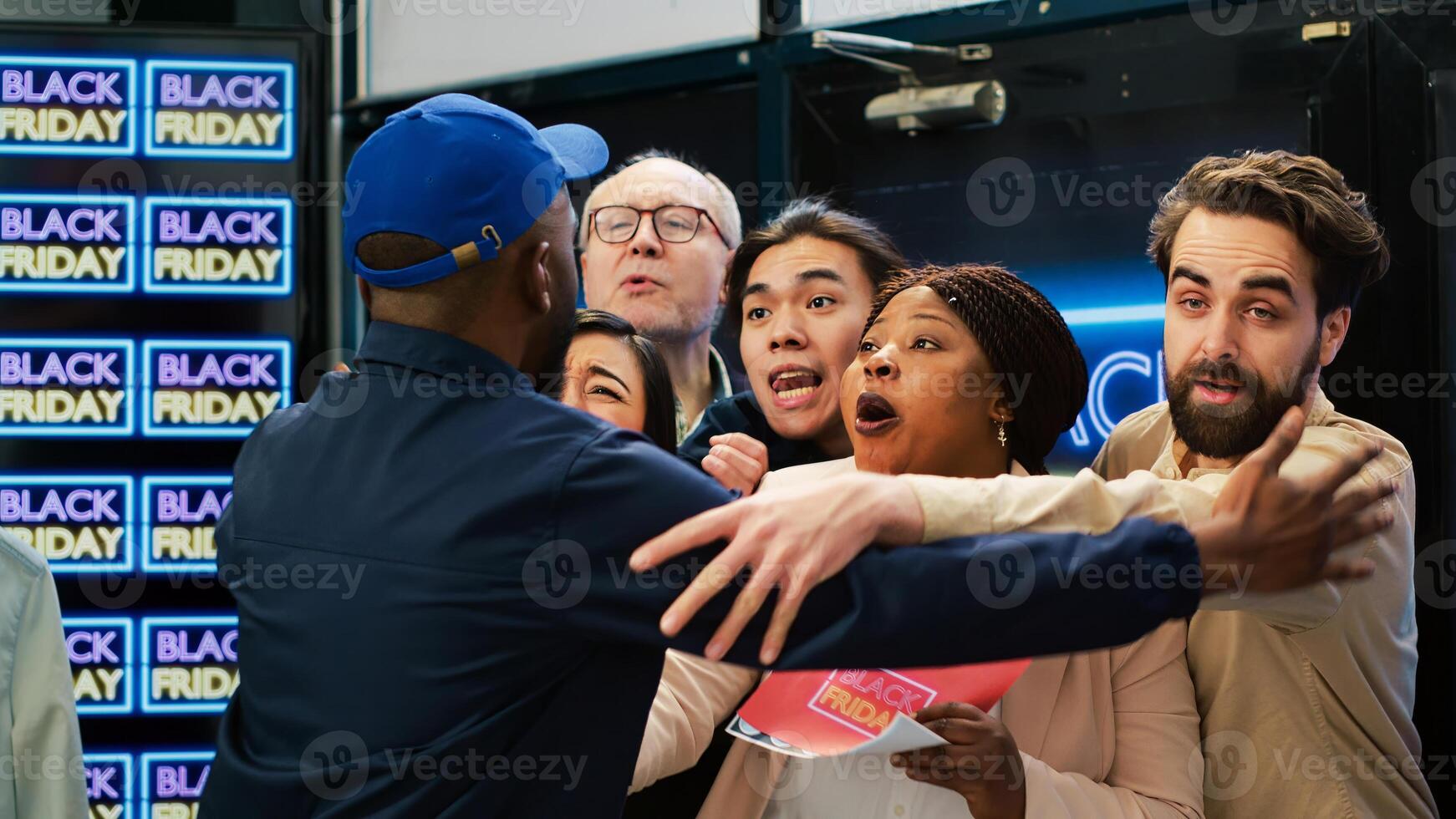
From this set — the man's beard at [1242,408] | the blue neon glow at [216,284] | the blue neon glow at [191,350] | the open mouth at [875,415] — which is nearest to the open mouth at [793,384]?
the open mouth at [875,415]

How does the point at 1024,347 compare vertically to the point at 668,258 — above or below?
below

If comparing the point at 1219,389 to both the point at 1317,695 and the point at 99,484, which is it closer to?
the point at 1317,695

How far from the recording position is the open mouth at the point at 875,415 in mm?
2102

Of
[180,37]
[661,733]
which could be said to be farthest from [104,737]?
[661,733]

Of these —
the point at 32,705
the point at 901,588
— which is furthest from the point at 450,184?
the point at 32,705

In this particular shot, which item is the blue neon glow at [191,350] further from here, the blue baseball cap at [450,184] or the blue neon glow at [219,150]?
the blue baseball cap at [450,184]

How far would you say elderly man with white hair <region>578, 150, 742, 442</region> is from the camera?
125 inches

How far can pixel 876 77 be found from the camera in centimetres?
364

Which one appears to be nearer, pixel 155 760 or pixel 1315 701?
pixel 1315 701

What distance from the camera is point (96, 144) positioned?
4.02 metres

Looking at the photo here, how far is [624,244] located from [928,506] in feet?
6.00

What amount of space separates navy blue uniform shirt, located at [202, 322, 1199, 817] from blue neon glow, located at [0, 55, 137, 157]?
2890 mm

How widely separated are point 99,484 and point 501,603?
2976 mm

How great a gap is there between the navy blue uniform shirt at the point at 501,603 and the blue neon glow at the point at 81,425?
273cm
